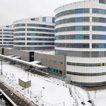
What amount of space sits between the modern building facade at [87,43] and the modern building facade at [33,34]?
3709 cm

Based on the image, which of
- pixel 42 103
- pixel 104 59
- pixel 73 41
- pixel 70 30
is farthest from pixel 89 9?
pixel 42 103

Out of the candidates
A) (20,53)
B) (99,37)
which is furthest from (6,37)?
(99,37)

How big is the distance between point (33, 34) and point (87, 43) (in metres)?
44.0

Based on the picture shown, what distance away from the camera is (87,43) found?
4303cm

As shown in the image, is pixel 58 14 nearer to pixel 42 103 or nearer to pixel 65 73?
pixel 65 73

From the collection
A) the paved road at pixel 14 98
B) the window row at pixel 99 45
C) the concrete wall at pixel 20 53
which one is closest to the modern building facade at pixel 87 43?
the window row at pixel 99 45

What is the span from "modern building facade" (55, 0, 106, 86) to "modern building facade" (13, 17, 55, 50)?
3709cm

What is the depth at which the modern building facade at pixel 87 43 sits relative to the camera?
42.9 meters

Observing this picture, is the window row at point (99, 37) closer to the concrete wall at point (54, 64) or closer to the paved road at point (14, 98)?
the concrete wall at point (54, 64)

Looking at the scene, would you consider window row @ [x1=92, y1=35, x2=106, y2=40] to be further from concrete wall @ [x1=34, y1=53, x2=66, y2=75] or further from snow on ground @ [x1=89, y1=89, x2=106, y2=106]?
snow on ground @ [x1=89, y1=89, x2=106, y2=106]

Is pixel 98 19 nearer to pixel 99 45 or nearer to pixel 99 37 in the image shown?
pixel 99 37

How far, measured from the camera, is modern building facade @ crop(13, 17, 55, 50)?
255 ft

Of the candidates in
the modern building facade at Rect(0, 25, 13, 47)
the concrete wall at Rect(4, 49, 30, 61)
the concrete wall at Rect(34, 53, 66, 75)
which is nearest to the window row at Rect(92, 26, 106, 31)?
the concrete wall at Rect(34, 53, 66, 75)

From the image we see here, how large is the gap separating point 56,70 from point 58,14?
2404 centimetres
